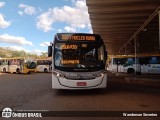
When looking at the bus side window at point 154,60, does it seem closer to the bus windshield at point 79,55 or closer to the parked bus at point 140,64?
the parked bus at point 140,64

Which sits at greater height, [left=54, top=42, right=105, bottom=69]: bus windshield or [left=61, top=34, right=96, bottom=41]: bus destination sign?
[left=61, top=34, right=96, bottom=41]: bus destination sign

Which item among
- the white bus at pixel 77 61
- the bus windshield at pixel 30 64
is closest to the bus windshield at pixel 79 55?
the white bus at pixel 77 61

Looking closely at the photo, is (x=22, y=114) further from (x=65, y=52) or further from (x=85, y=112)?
(x=65, y=52)

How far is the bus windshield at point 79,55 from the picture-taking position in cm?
1177

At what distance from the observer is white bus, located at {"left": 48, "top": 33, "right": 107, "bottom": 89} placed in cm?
1155

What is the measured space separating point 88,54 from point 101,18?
871 cm

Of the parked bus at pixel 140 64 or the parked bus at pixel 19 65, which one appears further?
the parked bus at pixel 19 65

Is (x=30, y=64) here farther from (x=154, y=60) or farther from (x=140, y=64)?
(x=154, y=60)

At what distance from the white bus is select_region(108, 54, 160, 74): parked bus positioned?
1969 cm

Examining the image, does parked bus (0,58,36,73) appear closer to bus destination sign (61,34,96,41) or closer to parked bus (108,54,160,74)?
parked bus (108,54,160,74)

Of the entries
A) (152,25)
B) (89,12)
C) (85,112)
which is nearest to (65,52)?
(85,112)

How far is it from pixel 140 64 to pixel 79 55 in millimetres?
23111

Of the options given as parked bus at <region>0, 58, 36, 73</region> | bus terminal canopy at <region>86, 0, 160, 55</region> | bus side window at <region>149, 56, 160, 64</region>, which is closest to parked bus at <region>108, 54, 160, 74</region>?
bus side window at <region>149, 56, 160, 64</region>

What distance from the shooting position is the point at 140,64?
111ft
